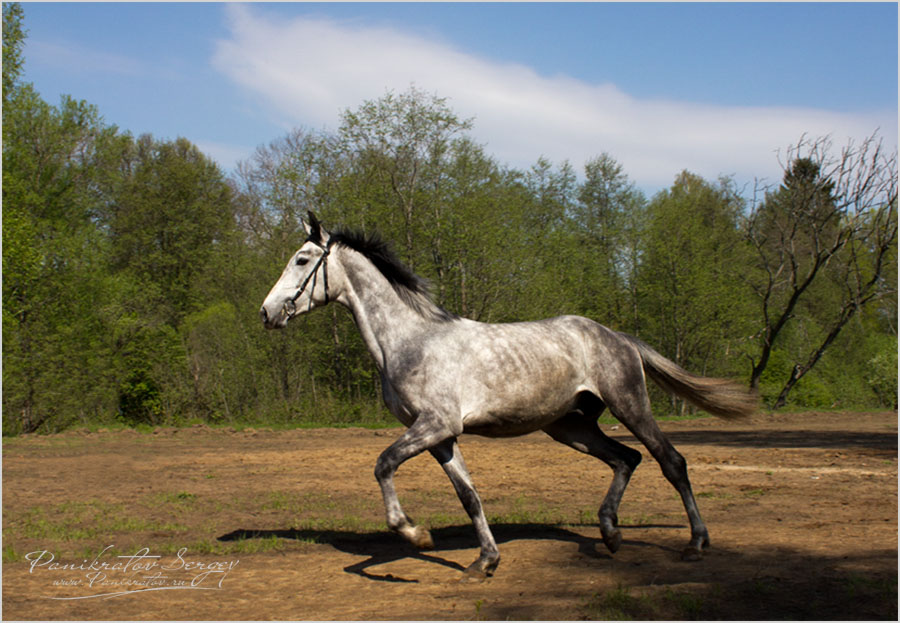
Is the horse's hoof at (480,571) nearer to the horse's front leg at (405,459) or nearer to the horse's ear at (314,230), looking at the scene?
the horse's front leg at (405,459)

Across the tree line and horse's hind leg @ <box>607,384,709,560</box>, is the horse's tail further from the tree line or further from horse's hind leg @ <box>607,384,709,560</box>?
the tree line

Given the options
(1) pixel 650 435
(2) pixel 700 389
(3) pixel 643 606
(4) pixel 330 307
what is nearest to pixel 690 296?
(4) pixel 330 307

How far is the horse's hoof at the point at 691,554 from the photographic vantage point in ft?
19.4

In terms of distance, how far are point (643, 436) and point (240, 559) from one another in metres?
3.58

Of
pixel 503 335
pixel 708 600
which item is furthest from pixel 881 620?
pixel 503 335

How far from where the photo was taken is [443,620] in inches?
183

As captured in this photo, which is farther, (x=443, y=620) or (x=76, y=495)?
(x=76, y=495)

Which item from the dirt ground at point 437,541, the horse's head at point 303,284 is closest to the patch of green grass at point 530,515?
the dirt ground at point 437,541

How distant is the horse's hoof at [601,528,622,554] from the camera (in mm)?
6195

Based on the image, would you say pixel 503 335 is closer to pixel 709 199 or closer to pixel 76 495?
pixel 76 495

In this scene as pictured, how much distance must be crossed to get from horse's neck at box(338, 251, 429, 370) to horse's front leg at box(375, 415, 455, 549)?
2.52ft

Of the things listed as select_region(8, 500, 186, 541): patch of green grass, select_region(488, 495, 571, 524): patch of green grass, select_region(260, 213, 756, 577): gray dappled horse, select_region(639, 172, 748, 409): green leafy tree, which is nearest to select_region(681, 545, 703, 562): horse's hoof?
select_region(260, 213, 756, 577): gray dappled horse

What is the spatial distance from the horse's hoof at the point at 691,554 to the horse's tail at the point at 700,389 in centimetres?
146

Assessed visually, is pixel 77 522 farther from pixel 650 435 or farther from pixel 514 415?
pixel 650 435
